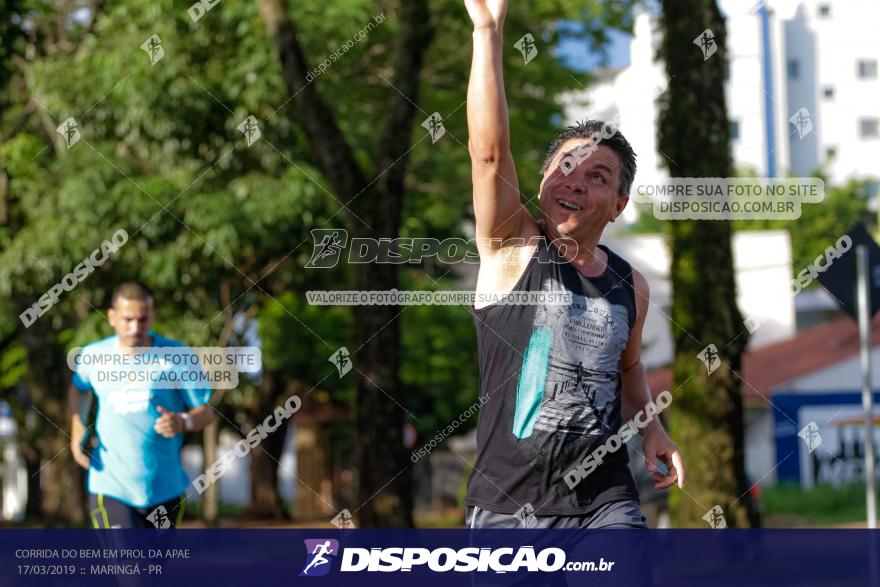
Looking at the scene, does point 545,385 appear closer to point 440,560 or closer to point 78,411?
point 440,560

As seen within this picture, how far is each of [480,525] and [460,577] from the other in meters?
0.85

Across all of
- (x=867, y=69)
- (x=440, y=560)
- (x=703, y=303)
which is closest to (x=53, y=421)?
(x=703, y=303)

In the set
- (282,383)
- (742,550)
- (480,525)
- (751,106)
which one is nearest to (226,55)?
(742,550)

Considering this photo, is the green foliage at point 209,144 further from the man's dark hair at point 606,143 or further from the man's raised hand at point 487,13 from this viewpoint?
the man's raised hand at point 487,13

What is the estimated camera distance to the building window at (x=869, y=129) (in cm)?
4866

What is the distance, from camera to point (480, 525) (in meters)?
3.86

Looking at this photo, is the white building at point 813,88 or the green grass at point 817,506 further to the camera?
the white building at point 813,88

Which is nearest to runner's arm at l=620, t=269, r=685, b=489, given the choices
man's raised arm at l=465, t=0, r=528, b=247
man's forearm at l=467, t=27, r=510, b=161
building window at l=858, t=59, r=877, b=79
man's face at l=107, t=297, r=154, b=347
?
man's raised arm at l=465, t=0, r=528, b=247

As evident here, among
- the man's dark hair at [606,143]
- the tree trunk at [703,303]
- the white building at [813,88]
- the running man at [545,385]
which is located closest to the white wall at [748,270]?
the white building at [813,88]

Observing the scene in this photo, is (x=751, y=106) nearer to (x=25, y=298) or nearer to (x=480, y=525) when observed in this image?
(x=25, y=298)

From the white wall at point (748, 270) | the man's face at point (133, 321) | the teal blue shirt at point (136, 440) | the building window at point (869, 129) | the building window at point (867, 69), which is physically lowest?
the teal blue shirt at point (136, 440)

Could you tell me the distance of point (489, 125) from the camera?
3518 mm

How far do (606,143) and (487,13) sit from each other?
61 cm

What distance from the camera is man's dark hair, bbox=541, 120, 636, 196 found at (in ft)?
13.0
